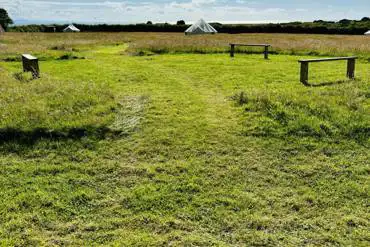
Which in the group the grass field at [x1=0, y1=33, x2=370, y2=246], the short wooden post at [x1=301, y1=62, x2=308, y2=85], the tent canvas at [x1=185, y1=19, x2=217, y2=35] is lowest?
the grass field at [x1=0, y1=33, x2=370, y2=246]

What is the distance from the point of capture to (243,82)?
35.5ft

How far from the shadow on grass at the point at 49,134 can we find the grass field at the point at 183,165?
0.09ft

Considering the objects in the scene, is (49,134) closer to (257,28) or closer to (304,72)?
(304,72)

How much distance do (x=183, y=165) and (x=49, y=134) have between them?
8.43 feet

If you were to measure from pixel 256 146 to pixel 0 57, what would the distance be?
619 inches

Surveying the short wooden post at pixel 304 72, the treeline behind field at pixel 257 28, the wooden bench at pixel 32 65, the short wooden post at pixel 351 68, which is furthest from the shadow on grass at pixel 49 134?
the treeline behind field at pixel 257 28

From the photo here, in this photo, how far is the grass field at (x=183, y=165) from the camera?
3.71m

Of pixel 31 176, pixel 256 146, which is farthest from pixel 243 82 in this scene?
pixel 31 176

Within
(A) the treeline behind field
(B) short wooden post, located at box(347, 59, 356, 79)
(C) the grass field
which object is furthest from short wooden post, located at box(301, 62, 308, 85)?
(A) the treeline behind field

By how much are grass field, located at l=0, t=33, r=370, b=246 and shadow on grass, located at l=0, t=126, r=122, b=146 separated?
0.03m

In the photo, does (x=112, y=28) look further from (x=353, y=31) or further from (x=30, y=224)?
(x=30, y=224)

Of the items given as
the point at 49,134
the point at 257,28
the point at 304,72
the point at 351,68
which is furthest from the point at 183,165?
the point at 257,28

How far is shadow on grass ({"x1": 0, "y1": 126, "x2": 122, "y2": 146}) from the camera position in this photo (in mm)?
6047

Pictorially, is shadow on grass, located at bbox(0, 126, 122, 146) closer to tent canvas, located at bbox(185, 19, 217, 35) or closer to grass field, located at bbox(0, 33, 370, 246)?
grass field, located at bbox(0, 33, 370, 246)
